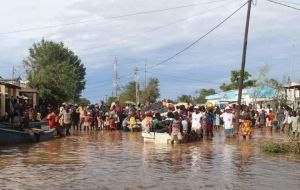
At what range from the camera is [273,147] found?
61.8ft

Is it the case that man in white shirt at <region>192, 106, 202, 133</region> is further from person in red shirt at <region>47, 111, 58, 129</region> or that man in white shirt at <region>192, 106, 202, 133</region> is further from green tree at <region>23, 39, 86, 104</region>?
green tree at <region>23, 39, 86, 104</region>

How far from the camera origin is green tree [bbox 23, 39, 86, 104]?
2105 inches

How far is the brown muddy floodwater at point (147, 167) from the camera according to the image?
11.8 metres

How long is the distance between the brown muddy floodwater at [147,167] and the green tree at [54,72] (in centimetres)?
3237

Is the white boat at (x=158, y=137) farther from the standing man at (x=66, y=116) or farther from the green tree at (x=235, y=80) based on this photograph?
the green tree at (x=235, y=80)

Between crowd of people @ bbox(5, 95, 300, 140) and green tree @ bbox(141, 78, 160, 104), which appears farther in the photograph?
green tree @ bbox(141, 78, 160, 104)

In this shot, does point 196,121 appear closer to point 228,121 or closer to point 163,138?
point 228,121

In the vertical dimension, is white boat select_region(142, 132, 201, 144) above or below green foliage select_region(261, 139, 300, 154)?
above

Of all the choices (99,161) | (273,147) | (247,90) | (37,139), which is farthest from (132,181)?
(247,90)

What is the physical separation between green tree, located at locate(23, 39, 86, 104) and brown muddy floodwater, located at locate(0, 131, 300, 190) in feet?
A: 106

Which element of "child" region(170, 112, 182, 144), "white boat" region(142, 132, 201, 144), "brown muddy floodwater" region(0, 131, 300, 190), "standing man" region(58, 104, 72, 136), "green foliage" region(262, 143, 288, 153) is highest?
"standing man" region(58, 104, 72, 136)

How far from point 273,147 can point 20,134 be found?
1116 centimetres

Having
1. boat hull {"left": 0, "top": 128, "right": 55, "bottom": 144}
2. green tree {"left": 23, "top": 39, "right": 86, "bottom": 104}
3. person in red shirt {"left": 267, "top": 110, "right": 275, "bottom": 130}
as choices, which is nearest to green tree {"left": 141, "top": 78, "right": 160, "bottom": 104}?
green tree {"left": 23, "top": 39, "right": 86, "bottom": 104}

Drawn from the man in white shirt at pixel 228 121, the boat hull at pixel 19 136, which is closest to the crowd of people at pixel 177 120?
the man in white shirt at pixel 228 121
